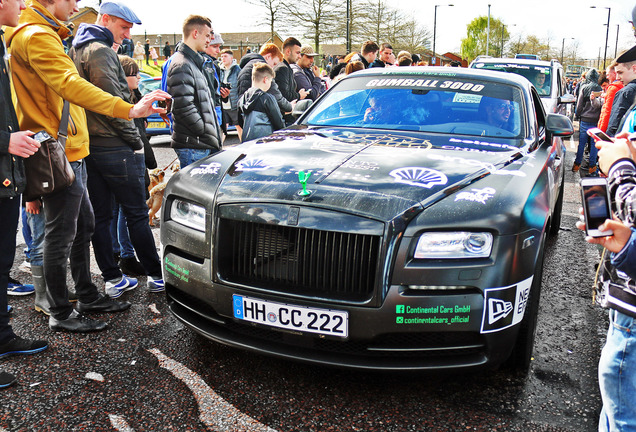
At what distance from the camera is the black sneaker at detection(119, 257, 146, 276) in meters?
→ 4.59

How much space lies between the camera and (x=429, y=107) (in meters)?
4.03

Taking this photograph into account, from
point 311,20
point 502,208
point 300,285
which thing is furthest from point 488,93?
point 311,20

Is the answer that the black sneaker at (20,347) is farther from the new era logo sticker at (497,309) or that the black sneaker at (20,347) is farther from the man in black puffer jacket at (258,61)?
the man in black puffer jacket at (258,61)

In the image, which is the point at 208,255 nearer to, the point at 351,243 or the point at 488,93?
the point at 351,243

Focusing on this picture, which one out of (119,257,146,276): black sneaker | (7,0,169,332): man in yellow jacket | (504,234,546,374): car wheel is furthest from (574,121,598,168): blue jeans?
(7,0,169,332): man in yellow jacket

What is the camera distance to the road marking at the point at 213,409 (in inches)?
96.7

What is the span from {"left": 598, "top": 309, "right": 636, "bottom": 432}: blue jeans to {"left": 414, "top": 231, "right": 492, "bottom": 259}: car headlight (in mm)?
769

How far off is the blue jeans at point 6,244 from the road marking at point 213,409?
94 centimetres

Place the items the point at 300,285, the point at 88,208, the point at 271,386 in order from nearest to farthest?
the point at 300,285, the point at 271,386, the point at 88,208

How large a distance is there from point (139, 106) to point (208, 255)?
1.16m

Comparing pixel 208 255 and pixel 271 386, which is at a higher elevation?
pixel 208 255

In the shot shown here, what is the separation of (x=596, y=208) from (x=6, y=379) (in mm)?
2770

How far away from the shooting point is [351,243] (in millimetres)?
2477

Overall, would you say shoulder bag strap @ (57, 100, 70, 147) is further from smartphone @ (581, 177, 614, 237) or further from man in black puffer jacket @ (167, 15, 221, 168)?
smartphone @ (581, 177, 614, 237)
